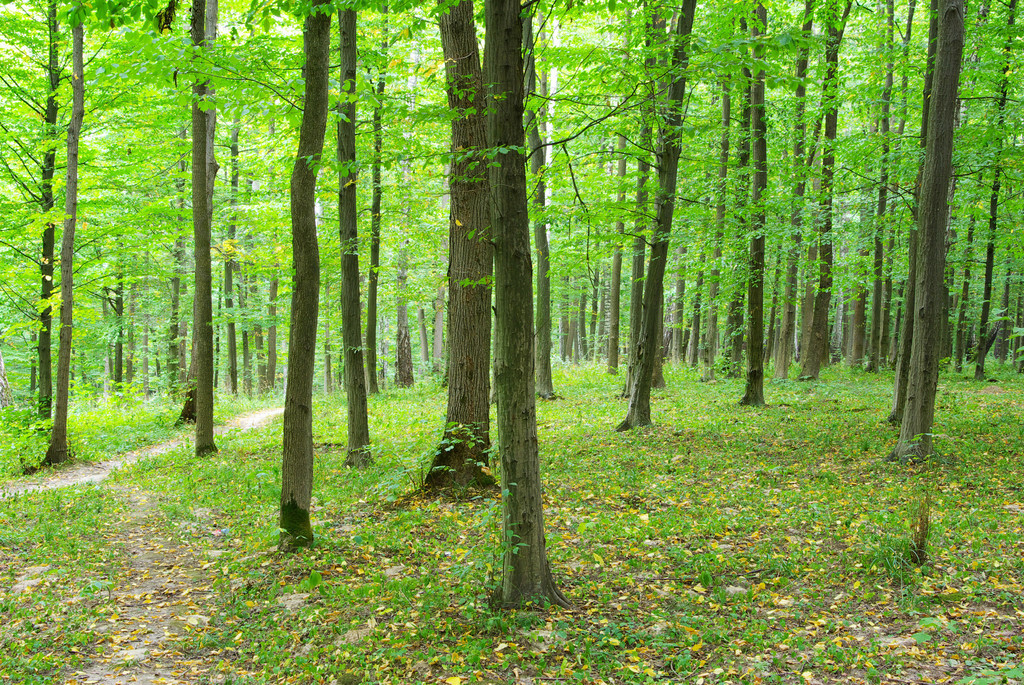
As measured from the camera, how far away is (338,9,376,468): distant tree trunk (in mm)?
8586

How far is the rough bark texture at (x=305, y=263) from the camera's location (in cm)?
591

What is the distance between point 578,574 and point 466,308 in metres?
3.84

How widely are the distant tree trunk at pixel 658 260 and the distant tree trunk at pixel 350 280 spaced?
4.84m

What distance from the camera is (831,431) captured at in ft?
33.5

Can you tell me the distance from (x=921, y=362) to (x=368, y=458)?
8111mm

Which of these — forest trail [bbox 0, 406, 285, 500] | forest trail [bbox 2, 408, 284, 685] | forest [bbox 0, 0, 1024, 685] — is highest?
forest [bbox 0, 0, 1024, 685]

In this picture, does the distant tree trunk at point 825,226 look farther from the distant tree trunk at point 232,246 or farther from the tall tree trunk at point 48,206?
the distant tree trunk at point 232,246

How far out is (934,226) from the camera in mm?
7574

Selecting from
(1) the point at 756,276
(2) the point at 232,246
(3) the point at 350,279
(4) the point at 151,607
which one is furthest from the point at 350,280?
(2) the point at 232,246

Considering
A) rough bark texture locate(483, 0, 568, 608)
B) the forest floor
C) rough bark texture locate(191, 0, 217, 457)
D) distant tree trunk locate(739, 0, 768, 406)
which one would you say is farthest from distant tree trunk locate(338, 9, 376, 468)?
distant tree trunk locate(739, 0, 768, 406)

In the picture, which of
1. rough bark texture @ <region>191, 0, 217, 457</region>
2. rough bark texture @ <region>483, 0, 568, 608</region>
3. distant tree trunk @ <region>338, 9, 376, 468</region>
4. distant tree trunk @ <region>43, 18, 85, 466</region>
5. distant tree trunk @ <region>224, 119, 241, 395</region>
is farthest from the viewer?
distant tree trunk @ <region>224, 119, 241, 395</region>

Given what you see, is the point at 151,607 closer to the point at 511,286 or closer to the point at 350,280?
the point at 511,286

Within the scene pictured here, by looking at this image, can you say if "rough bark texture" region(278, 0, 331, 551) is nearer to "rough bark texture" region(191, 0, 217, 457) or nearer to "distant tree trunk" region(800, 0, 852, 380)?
"rough bark texture" region(191, 0, 217, 457)

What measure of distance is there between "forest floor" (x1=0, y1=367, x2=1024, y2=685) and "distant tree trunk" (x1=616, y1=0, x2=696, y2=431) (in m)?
1.32
